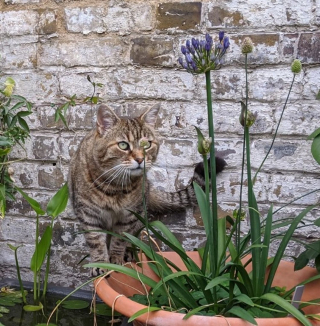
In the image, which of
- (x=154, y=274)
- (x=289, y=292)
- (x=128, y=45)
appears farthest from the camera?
(x=128, y=45)

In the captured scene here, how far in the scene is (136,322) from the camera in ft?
5.03

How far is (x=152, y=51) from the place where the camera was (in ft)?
8.13

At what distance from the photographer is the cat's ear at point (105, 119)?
7.34ft

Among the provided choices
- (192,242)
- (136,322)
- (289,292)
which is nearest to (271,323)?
(289,292)

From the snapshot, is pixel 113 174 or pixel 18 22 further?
pixel 18 22

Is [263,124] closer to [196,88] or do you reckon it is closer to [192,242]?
[196,88]

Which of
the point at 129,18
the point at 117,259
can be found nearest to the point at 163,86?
the point at 129,18

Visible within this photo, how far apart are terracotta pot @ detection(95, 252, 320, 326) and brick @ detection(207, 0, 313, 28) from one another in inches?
42.4

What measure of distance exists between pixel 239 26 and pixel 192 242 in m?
1.05

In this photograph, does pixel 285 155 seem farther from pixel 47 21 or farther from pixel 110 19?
pixel 47 21

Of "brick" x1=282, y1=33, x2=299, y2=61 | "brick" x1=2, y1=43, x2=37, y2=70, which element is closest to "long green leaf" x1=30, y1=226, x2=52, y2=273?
"brick" x1=2, y1=43, x2=37, y2=70

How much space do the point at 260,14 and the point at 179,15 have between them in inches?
14.8

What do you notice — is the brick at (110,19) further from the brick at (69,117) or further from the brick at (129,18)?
the brick at (69,117)

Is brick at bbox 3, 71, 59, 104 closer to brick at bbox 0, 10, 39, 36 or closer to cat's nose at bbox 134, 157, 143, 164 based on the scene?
brick at bbox 0, 10, 39, 36
